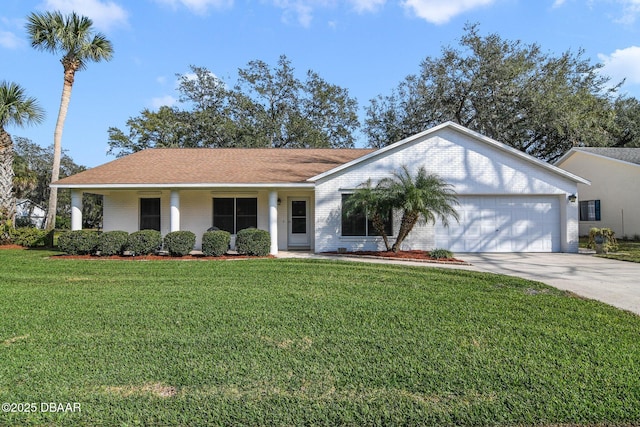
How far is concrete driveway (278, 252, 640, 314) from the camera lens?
23.5 feet

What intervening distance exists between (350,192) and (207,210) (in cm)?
585

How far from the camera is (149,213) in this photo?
15.5 m

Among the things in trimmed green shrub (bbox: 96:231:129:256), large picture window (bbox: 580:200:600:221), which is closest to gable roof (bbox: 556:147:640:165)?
large picture window (bbox: 580:200:600:221)

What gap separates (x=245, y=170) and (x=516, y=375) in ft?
42.9

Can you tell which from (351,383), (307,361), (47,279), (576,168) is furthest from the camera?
(576,168)

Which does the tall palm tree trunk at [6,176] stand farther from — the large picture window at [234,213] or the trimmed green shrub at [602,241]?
the trimmed green shrub at [602,241]

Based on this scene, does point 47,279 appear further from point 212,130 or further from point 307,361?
point 212,130

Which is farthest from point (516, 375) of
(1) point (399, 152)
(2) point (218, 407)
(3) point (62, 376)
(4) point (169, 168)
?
(4) point (169, 168)

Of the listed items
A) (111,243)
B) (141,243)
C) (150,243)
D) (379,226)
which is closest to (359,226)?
(379,226)

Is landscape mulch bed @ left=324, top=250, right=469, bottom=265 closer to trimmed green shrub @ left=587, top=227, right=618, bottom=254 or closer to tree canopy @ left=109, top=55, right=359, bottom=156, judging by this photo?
trimmed green shrub @ left=587, top=227, right=618, bottom=254

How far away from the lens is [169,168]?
1562cm

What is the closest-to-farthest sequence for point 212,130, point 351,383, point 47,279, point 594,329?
point 351,383
point 594,329
point 47,279
point 212,130

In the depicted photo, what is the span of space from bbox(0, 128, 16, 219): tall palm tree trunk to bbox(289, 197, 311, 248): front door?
12518mm

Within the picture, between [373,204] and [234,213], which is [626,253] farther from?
[234,213]
